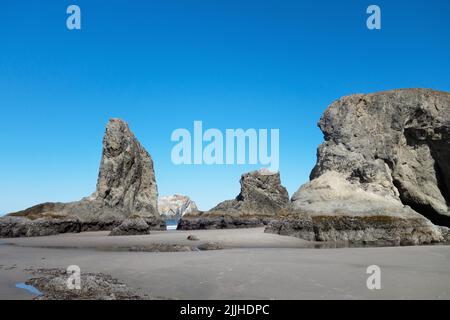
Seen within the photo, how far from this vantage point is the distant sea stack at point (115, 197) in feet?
155

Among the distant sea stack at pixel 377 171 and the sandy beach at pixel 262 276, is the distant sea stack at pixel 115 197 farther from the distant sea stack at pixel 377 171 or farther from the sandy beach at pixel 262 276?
the sandy beach at pixel 262 276

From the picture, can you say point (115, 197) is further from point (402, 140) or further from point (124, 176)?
point (402, 140)

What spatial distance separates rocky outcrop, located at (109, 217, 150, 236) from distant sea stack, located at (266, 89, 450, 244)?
12.9 meters

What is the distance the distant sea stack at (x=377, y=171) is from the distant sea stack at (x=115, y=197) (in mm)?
24894

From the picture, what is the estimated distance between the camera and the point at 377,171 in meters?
35.8

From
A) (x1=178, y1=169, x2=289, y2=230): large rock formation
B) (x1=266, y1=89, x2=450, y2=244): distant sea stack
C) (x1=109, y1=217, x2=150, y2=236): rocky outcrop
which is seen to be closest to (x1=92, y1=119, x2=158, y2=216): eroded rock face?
(x1=178, y1=169, x2=289, y2=230): large rock formation

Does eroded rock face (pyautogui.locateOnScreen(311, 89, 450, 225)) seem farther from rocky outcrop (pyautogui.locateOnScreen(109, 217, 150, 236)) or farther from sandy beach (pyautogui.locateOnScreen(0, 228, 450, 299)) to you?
Result: sandy beach (pyautogui.locateOnScreen(0, 228, 450, 299))

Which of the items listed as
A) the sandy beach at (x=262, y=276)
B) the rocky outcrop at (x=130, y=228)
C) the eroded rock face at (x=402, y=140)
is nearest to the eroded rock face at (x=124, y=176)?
the rocky outcrop at (x=130, y=228)

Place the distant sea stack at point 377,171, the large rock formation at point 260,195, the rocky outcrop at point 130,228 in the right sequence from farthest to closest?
the large rock formation at point 260,195
the rocky outcrop at point 130,228
the distant sea stack at point 377,171

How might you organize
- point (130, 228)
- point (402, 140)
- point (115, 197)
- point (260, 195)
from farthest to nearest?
point (260, 195), point (115, 197), point (402, 140), point (130, 228)

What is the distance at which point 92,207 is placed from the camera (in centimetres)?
5597

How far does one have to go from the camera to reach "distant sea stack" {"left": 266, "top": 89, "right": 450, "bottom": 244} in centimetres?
2825

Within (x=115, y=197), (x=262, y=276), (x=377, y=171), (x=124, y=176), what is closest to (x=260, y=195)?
(x=124, y=176)

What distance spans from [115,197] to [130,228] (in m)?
27.0
